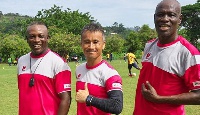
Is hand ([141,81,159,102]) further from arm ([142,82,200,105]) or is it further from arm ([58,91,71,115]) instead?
arm ([58,91,71,115])

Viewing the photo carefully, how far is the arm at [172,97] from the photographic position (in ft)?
8.48

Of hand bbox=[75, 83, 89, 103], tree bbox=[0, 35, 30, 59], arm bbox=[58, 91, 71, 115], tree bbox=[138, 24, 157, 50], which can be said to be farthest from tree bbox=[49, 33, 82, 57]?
hand bbox=[75, 83, 89, 103]

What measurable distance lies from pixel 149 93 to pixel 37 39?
48.9 inches

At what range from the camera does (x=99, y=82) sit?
297 cm

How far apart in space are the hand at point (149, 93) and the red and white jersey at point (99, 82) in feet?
0.74

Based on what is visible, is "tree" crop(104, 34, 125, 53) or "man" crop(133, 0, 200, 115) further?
"tree" crop(104, 34, 125, 53)

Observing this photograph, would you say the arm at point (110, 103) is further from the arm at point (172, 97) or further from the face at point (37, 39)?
the face at point (37, 39)

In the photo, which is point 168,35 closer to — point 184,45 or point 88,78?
point 184,45

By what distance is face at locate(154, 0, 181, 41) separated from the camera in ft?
9.01

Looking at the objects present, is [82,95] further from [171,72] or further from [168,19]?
[168,19]

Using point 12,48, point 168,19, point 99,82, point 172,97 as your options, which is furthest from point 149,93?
point 12,48

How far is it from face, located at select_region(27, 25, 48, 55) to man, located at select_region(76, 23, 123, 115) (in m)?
0.44

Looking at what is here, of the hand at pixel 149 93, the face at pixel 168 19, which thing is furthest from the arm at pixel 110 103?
the face at pixel 168 19

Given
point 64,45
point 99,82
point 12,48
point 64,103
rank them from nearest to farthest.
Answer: point 99,82 < point 64,103 < point 12,48 < point 64,45
